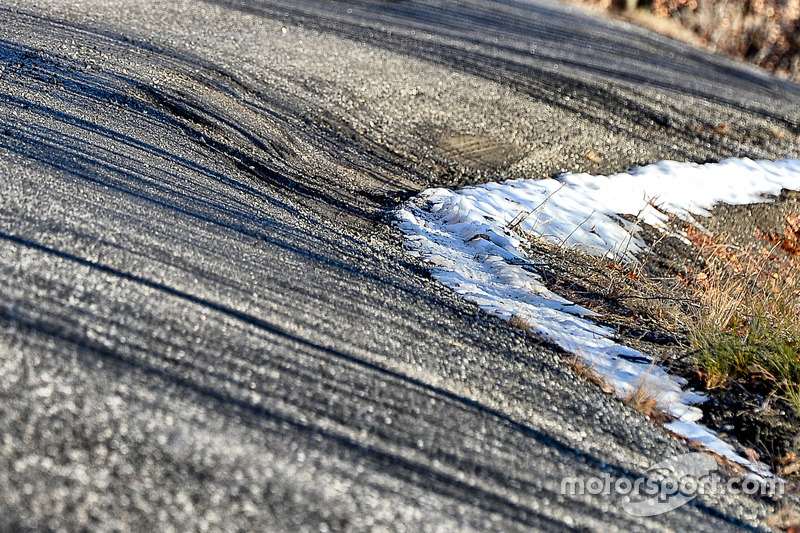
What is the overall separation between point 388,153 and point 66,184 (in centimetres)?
315

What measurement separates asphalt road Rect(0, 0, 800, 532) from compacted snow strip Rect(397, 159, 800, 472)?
0.82 ft

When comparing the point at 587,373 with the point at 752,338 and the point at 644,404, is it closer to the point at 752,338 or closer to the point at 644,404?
the point at 644,404

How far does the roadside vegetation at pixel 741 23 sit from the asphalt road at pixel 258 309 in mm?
7956

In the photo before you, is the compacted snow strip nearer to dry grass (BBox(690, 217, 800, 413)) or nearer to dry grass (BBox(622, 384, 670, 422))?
dry grass (BBox(622, 384, 670, 422))

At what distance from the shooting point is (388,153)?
22.3 feet

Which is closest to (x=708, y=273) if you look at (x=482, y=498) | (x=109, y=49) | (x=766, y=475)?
(x=766, y=475)

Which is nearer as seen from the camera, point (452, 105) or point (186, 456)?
point (186, 456)

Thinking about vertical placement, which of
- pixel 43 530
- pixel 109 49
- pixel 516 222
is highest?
pixel 109 49

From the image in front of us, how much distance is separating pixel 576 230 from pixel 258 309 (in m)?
3.52

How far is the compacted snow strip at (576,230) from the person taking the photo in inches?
173

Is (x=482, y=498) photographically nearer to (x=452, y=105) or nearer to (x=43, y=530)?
(x=43, y=530)

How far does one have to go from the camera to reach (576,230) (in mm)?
6438

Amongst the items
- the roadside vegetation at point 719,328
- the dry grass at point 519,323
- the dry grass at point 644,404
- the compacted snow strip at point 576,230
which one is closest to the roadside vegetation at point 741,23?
the compacted snow strip at point 576,230

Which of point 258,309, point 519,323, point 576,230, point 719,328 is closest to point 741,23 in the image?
point 576,230
